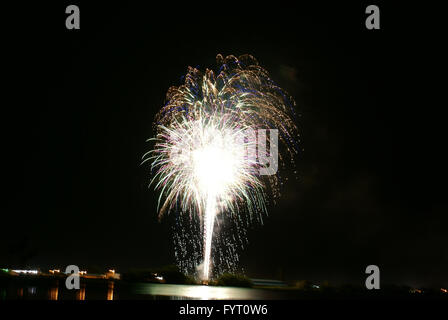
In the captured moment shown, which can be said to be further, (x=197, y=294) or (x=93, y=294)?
(x=197, y=294)

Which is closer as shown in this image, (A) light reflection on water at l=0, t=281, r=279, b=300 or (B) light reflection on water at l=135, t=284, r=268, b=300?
(A) light reflection on water at l=0, t=281, r=279, b=300

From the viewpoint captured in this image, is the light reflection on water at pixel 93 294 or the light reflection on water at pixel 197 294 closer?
the light reflection on water at pixel 93 294

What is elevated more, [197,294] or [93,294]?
[93,294]
